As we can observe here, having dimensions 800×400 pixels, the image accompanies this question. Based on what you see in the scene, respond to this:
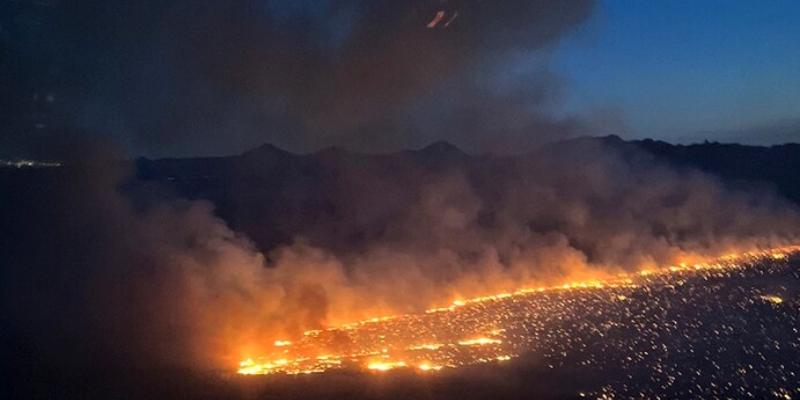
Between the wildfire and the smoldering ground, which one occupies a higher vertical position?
the smoldering ground

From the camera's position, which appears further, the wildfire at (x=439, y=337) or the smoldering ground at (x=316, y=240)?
the smoldering ground at (x=316, y=240)

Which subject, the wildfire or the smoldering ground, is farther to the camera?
the smoldering ground

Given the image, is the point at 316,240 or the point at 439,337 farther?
the point at 316,240

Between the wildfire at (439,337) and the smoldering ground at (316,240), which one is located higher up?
the smoldering ground at (316,240)

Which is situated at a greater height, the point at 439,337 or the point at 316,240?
the point at 316,240
